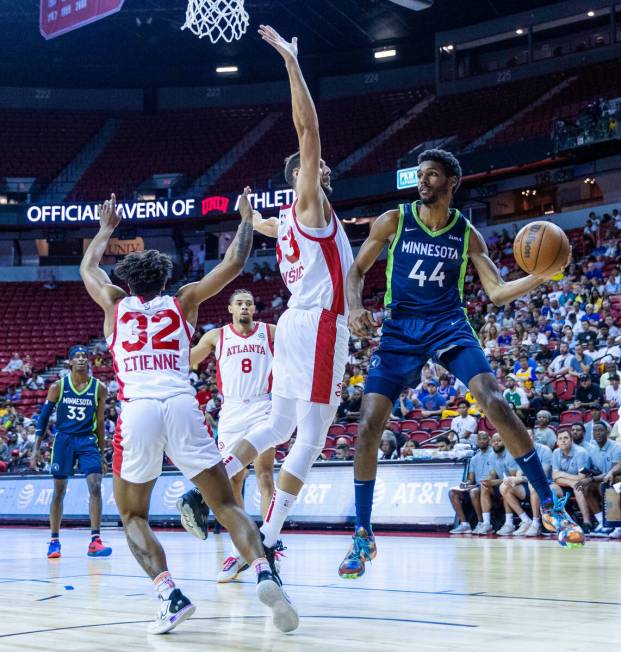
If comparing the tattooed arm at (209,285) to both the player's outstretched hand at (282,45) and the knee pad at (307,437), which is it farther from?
the player's outstretched hand at (282,45)

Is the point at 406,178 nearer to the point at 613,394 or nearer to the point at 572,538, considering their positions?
the point at 613,394

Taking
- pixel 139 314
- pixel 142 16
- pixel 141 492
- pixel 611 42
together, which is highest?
pixel 142 16

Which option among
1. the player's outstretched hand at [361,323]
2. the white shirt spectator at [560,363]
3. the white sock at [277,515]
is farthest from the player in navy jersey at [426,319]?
the white shirt spectator at [560,363]

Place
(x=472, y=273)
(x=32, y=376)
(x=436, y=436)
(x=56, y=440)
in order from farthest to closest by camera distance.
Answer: (x=32, y=376) → (x=472, y=273) → (x=436, y=436) → (x=56, y=440)

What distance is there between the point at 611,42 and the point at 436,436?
66.2 feet

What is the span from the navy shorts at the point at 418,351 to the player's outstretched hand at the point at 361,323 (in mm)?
479

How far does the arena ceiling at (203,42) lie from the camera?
31281 mm

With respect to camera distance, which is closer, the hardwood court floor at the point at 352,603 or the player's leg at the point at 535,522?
the hardwood court floor at the point at 352,603

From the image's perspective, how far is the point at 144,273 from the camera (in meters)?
4.70

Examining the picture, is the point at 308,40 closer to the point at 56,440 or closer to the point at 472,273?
the point at 472,273

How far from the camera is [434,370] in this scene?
679 inches

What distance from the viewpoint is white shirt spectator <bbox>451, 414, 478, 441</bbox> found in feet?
45.2

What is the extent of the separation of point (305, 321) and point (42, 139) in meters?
33.2

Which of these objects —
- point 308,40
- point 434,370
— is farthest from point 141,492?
point 308,40
